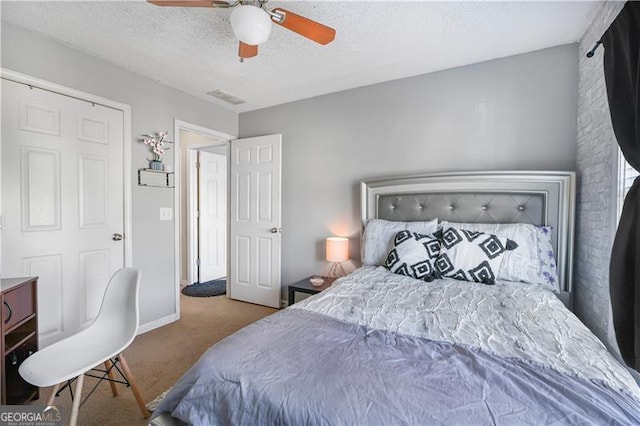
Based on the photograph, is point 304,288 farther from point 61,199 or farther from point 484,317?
point 61,199

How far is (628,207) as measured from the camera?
3.94 feet

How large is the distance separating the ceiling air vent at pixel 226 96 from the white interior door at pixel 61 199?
97 cm

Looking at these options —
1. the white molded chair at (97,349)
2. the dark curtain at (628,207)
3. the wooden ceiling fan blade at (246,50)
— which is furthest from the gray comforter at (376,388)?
the wooden ceiling fan blade at (246,50)

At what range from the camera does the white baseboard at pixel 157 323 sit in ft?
9.15

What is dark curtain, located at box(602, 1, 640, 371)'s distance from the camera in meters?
1.17

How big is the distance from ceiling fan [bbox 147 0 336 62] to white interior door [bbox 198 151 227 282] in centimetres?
322

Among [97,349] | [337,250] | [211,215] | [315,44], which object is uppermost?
[315,44]

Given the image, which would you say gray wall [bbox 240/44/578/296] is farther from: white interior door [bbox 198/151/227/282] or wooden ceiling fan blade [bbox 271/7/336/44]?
wooden ceiling fan blade [bbox 271/7/336/44]

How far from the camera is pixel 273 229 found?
3496 millimetres

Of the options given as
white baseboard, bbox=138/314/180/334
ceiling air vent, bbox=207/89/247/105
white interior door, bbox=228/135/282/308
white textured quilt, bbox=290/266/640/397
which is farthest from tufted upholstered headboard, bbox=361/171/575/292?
white baseboard, bbox=138/314/180/334

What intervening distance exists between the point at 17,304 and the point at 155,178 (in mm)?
1500

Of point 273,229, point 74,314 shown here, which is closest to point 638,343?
point 273,229

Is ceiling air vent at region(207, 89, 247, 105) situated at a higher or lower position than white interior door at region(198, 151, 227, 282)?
higher

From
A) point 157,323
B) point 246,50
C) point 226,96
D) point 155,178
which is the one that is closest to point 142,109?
point 155,178
